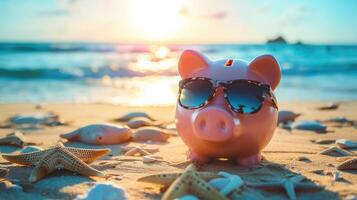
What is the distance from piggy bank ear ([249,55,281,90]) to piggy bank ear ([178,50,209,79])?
0.43 metres

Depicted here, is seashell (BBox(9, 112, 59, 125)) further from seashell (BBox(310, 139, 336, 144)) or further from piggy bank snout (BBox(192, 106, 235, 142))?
piggy bank snout (BBox(192, 106, 235, 142))

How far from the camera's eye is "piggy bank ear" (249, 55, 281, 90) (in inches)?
155

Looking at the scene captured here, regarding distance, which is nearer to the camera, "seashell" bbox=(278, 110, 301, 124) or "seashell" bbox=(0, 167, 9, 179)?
"seashell" bbox=(0, 167, 9, 179)

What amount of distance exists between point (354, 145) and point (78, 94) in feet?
28.2

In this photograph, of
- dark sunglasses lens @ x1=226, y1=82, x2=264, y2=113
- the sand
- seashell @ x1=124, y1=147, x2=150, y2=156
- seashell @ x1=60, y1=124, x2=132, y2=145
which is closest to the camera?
the sand

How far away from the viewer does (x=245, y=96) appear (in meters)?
3.73

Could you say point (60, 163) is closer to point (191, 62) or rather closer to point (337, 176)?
point (191, 62)

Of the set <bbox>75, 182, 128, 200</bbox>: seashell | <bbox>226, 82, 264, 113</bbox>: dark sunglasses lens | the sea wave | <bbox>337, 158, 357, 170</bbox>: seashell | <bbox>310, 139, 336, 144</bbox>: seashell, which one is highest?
<bbox>226, 82, 264, 113</bbox>: dark sunglasses lens

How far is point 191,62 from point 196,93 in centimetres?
45

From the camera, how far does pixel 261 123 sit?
380 cm

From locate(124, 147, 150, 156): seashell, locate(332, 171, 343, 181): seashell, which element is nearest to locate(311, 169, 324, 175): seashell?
locate(332, 171, 343, 181): seashell

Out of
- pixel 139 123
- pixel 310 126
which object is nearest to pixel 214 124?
pixel 139 123

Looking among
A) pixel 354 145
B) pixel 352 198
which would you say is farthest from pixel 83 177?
pixel 354 145

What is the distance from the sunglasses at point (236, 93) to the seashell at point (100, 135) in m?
1.92
